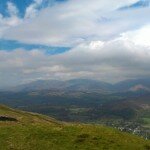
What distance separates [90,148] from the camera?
43.3 m

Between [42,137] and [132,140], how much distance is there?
12.3 m

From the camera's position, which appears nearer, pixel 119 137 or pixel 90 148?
pixel 90 148

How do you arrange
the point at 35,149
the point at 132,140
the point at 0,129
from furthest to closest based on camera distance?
the point at 0,129, the point at 132,140, the point at 35,149

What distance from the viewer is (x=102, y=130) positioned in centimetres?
5028

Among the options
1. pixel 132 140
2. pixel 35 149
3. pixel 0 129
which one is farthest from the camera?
pixel 0 129

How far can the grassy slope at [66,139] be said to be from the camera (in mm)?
44125

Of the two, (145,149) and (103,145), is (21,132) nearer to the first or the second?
(103,145)

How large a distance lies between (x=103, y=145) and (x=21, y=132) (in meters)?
12.8

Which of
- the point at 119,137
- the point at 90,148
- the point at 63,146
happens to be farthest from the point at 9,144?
the point at 119,137

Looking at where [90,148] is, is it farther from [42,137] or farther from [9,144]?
[9,144]

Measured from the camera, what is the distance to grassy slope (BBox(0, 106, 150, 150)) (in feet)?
145

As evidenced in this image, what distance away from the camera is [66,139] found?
153ft

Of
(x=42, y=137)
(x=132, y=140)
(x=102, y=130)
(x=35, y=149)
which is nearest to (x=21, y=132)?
(x=42, y=137)

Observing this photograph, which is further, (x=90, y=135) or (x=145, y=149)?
(x=90, y=135)
